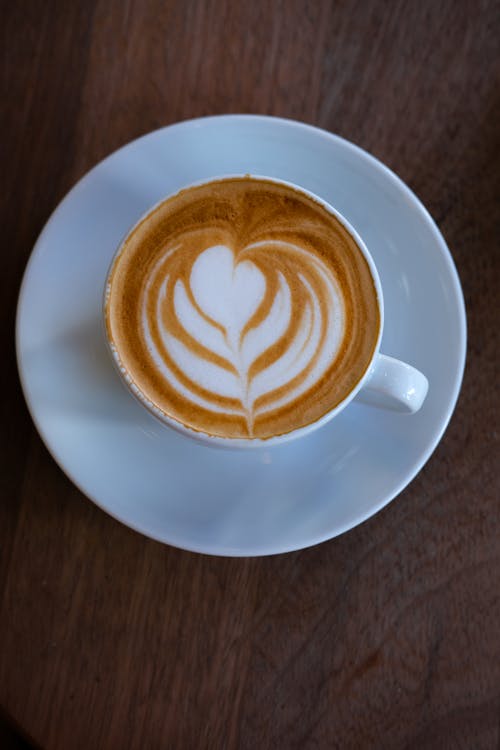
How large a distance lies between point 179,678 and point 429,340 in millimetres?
649

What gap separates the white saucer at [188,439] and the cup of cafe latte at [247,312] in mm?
103

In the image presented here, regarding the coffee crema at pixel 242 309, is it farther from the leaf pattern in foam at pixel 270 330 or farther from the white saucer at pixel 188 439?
the white saucer at pixel 188 439

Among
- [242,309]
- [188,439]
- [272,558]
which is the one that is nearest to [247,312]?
[242,309]

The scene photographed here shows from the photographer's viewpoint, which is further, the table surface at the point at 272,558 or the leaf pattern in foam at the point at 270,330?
the table surface at the point at 272,558

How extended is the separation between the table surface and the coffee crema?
10.2 inches

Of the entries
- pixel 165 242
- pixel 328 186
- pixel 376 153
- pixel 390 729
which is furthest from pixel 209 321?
pixel 390 729

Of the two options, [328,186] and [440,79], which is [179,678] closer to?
[328,186]

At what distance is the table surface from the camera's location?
1.22m

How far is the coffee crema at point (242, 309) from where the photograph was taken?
3.59ft

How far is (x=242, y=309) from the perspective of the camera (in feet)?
3.64

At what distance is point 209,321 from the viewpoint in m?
1.10

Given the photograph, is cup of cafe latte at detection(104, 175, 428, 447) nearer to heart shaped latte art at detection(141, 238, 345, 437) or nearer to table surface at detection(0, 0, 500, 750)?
heart shaped latte art at detection(141, 238, 345, 437)

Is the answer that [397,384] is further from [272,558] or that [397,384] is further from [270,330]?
[272,558]

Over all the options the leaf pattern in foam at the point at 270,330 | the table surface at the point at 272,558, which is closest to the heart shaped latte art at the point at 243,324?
the leaf pattern in foam at the point at 270,330
